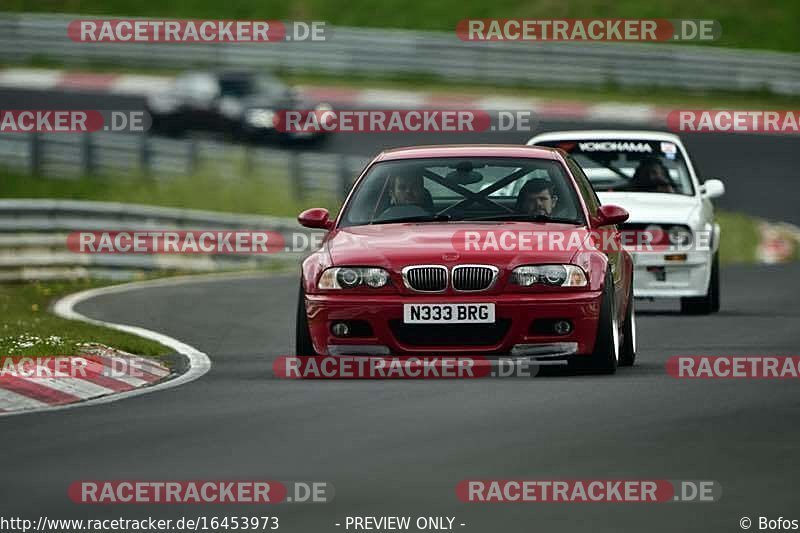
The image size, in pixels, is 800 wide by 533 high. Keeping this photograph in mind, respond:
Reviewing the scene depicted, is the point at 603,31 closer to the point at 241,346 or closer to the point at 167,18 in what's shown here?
the point at 167,18

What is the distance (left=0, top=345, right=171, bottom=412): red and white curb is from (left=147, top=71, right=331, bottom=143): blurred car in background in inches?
1090

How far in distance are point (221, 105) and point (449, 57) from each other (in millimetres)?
7214

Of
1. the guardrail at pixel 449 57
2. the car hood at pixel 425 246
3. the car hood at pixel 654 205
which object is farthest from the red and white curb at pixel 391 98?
the car hood at pixel 425 246

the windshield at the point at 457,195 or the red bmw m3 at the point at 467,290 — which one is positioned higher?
the windshield at the point at 457,195

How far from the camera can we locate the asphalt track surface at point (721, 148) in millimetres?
33844

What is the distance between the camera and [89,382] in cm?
1351

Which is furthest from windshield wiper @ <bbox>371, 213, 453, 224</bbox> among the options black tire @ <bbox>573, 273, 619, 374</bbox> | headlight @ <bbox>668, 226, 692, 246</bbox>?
headlight @ <bbox>668, 226, 692, 246</bbox>

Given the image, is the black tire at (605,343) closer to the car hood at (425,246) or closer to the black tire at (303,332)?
the car hood at (425,246)

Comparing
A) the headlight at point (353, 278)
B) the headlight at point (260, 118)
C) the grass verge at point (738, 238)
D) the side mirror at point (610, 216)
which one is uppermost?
the headlight at point (260, 118)

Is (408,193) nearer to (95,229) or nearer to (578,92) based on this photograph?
(95,229)

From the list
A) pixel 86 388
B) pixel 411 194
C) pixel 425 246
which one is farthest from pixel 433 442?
pixel 411 194

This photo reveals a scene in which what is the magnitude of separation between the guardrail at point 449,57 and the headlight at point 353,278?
1319 inches

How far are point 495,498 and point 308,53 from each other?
42941 millimetres

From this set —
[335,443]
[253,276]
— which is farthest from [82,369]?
[253,276]
